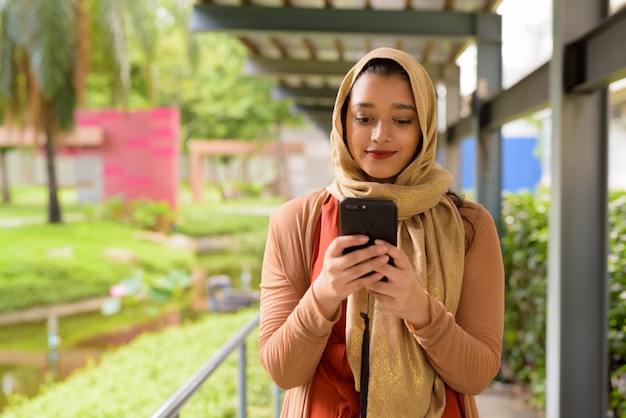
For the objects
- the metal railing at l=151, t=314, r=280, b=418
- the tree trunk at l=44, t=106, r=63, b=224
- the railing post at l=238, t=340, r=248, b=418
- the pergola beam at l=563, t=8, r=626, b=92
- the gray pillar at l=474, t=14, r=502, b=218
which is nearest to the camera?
the metal railing at l=151, t=314, r=280, b=418

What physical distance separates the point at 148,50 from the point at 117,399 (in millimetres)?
11318

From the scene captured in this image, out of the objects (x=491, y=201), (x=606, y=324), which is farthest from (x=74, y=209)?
(x=606, y=324)

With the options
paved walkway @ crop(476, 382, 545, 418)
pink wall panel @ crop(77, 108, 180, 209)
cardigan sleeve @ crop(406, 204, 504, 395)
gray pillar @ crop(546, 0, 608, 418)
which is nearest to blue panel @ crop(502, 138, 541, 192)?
pink wall panel @ crop(77, 108, 180, 209)

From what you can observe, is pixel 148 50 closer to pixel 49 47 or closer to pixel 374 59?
pixel 49 47

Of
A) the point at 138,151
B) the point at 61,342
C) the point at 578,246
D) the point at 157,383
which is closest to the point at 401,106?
the point at 578,246

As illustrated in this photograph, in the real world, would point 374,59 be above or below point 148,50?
below

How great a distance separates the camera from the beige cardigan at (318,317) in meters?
1.08

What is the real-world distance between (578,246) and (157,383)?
15.5 ft

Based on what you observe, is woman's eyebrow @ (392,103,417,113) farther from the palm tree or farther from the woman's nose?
the palm tree

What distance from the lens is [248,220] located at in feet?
78.7

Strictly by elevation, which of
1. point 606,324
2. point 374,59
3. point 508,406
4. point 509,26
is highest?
point 509,26

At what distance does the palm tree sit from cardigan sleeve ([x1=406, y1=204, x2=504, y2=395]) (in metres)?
13.8

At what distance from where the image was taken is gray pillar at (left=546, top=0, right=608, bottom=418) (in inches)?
97.3

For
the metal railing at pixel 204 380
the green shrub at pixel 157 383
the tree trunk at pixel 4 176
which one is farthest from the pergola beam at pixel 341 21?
the tree trunk at pixel 4 176
